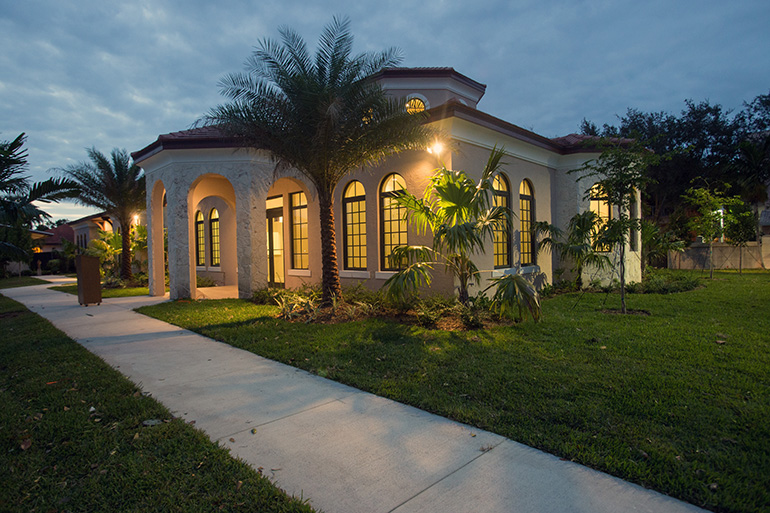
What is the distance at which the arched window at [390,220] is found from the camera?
1064cm

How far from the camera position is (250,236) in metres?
12.2

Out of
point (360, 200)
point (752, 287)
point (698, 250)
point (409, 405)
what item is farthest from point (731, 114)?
point (409, 405)

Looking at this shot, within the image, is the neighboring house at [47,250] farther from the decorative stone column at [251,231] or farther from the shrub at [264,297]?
the shrub at [264,297]

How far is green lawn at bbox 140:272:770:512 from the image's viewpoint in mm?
2955

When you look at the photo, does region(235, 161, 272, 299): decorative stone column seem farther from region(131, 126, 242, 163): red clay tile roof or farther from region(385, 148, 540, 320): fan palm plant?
region(385, 148, 540, 320): fan palm plant

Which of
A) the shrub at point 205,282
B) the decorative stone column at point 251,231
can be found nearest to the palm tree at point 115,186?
the shrub at point 205,282

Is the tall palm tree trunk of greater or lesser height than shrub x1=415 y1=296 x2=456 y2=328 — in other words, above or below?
above

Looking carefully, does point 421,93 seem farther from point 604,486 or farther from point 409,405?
point 604,486

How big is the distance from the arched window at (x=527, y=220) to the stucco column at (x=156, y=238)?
11.8 metres

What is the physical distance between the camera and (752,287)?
1282 cm

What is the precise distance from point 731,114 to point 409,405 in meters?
30.8

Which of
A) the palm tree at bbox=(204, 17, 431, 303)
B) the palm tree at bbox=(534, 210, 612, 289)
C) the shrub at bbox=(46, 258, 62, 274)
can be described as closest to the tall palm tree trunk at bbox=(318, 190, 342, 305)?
the palm tree at bbox=(204, 17, 431, 303)

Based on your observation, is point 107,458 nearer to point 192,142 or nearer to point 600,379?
point 600,379

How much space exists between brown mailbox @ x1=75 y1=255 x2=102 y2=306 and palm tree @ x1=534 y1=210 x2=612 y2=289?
12952 millimetres
